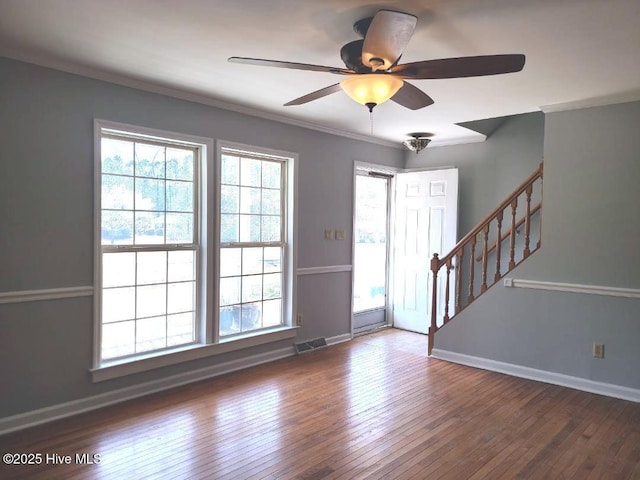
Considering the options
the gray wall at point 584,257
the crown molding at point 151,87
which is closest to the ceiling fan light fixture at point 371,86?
the crown molding at point 151,87

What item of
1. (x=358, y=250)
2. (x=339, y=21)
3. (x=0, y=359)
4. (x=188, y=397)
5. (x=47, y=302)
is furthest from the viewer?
(x=358, y=250)

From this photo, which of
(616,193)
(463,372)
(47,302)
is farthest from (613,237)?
(47,302)

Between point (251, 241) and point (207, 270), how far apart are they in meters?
0.60

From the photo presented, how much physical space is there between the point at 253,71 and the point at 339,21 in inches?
38.9

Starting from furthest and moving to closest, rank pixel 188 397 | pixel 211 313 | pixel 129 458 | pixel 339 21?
pixel 211 313
pixel 188 397
pixel 129 458
pixel 339 21

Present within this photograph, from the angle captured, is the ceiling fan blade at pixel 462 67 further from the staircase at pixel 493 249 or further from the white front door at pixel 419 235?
the white front door at pixel 419 235

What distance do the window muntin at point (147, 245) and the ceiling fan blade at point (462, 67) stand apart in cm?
218

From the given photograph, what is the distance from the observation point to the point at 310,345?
16.0ft

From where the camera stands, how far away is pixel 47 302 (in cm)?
305

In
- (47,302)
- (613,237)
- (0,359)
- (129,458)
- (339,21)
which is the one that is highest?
(339,21)

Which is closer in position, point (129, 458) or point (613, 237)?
point (129, 458)

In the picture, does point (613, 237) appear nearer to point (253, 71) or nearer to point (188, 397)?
point (253, 71)

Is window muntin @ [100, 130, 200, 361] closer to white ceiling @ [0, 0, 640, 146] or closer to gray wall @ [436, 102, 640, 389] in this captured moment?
white ceiling @ [0, 0, 640, 146]

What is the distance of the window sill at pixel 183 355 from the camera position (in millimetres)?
3322
